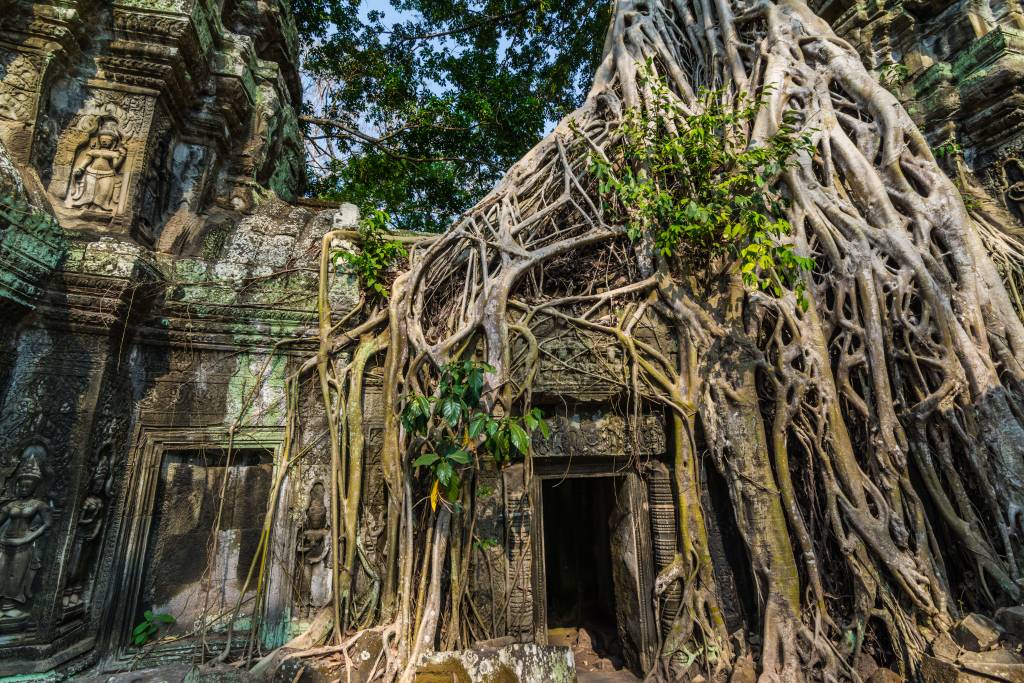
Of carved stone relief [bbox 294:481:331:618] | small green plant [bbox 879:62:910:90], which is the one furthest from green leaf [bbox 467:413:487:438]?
small green plant [bbox 879:62:910:90]

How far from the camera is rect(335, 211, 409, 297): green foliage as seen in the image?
3.41m

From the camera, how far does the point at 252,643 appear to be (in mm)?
2760

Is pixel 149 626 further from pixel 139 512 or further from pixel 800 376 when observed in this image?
pixel 800 376

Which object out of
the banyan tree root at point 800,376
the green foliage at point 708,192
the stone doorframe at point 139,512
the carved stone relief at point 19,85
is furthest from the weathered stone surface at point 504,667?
the carved stone relief at point 19,85

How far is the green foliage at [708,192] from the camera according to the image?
127 inches

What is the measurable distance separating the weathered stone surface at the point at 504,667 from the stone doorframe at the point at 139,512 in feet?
5.22

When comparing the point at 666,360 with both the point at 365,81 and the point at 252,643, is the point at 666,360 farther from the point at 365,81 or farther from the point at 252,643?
the point at 365,81

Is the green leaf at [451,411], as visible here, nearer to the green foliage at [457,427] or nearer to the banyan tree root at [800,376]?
the green foliage at [457,427]

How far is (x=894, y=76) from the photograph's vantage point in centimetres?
595

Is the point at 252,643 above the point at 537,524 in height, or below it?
below

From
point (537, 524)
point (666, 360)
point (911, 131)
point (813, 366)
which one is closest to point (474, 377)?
point (537, 524)

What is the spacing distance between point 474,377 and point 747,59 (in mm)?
4115

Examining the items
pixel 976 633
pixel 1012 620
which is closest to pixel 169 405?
pixel 976 633

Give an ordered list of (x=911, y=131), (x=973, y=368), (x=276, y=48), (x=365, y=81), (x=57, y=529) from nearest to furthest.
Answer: (x=57, y=529) < (x=973, y=368) < (x=911, y=131) < (x=276, y=48) < (x=365, y=81)
